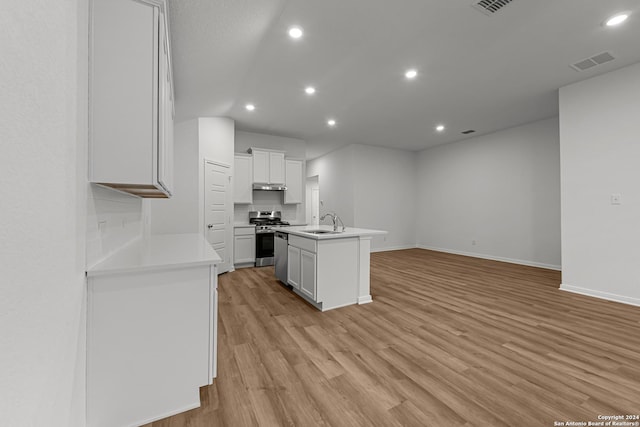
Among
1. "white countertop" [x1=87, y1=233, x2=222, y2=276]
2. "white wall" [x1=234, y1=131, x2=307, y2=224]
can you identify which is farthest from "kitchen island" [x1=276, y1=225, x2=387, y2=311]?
"white wall" [x1=234, y1=131, x2=307, y2=224]

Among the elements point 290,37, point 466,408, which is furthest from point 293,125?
Result: point 466,408

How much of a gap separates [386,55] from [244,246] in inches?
162

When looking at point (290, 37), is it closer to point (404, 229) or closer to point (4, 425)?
point (4, 425)

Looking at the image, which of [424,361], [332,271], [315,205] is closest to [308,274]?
[332,271]

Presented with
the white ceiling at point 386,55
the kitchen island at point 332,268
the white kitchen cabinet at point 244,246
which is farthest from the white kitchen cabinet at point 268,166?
the kitchen island at point 332,268

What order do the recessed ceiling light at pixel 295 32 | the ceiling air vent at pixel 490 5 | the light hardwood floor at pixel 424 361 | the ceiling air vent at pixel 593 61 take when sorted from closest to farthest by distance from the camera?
the light hardwood floor at pixel 424 361 < the ceiling air vent at pixel 490 5 < the recessed ceiling light at pixel 295 32 < the ceiling air vent at pixel 593 61

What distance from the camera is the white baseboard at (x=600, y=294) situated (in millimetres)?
3102

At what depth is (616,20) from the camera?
93.0 inches

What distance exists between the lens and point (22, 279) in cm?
53

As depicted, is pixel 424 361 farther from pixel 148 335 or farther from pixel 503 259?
pixel 503 259

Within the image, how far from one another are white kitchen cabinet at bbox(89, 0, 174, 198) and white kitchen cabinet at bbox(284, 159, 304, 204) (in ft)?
15.1

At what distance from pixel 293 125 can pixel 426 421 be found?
5.14 metres

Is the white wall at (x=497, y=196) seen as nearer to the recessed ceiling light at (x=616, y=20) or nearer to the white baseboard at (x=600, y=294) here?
the white baseboard at (x=600, y=294)

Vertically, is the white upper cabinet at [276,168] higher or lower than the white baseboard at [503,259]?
higher
